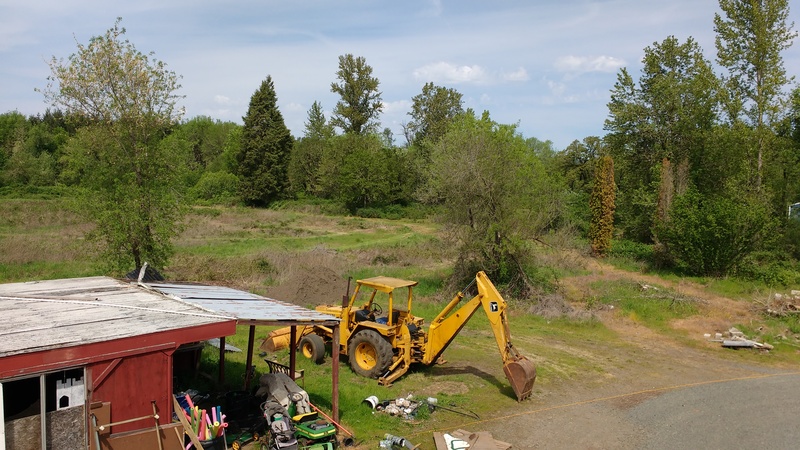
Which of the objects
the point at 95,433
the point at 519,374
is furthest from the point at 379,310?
the point at 95,433

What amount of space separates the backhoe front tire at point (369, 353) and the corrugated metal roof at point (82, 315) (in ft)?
14.6

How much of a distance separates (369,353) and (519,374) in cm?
356

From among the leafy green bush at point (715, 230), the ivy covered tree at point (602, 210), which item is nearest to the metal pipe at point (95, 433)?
the leafy green bush at point (715, 230)

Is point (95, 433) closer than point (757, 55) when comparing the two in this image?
Yes

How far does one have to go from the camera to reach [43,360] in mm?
6984

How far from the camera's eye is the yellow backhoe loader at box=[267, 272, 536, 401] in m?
12.0

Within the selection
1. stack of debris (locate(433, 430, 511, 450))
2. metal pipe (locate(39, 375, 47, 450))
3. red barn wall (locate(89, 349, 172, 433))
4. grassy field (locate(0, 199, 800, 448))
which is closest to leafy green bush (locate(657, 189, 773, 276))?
grassy field (locate(0, 199, 800, 448))

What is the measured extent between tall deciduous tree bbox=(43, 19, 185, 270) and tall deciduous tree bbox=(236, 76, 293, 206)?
34.6 m

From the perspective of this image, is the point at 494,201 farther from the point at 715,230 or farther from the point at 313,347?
the point at 715,230

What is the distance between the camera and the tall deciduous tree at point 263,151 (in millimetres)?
54844

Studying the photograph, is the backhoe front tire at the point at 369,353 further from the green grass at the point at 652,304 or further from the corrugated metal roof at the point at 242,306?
the green grass at the point at 652,304

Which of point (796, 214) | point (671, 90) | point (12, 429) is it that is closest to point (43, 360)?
point (12, 429)

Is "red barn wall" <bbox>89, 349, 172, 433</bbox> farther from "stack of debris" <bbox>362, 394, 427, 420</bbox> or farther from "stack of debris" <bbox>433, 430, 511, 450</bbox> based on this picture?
"stack of debris" <bbox>433, 430, 511, 450</bbox>

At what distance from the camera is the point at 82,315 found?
899 centimetres
